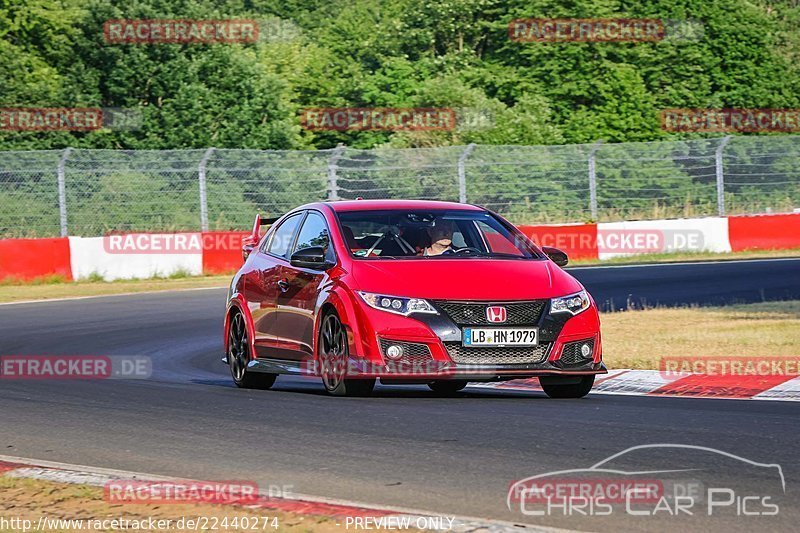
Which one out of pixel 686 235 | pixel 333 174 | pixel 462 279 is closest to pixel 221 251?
pixel 333 174

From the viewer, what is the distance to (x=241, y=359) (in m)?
12.5

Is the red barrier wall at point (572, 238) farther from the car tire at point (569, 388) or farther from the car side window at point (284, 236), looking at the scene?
the car tire at point (569, 388)

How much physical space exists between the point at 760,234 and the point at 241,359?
21755 mm

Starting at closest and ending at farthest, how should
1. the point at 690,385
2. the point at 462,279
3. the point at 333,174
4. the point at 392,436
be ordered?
the point at 392,436
the point at 462,279
the point at 690,385
the point at 333,174

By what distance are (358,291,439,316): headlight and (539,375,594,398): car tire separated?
1.26m

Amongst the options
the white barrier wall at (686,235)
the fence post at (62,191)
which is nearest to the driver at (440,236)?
the fence post at (62,191)

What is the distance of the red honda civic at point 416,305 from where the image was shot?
33.3ft

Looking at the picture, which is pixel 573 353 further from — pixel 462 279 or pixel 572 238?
pixel 572 238

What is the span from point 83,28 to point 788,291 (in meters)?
32.4

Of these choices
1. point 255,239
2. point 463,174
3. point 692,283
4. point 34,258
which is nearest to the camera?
point 255,239

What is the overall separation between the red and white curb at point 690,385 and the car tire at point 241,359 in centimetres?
189

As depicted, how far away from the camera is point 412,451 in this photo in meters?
7.92

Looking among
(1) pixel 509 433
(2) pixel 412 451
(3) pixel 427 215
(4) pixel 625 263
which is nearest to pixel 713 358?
(3) pixel 427 215

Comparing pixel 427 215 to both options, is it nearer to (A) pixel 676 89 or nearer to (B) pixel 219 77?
(B) pixel 219 77
